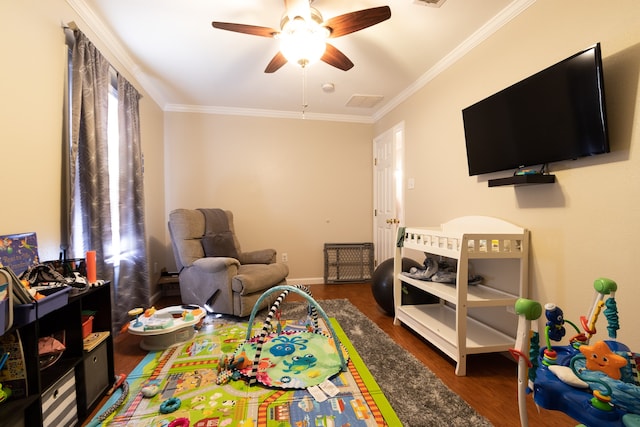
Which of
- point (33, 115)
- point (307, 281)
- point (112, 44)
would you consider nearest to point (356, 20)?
point (33, 115)

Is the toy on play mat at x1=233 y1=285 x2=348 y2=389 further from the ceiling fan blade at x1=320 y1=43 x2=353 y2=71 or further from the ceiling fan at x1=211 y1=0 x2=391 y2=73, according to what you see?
the ceiling fan blade at x1=320 y1=43 x2=353 y2=71

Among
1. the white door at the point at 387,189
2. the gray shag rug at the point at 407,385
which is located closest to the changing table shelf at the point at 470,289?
the gray shag rug at the point at 407,385

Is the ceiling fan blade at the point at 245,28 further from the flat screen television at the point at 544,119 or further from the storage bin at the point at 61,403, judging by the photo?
the storage bin at the point at 61,403

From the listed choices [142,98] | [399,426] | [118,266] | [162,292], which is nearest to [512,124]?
[399,426]

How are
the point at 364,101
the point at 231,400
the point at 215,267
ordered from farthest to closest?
the point at 364,101 < the point at 215,267 < the point at 231,400

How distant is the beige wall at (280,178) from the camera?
379cm

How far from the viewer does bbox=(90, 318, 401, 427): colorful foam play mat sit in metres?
1.38

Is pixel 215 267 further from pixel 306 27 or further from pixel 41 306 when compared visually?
pixel 306 27

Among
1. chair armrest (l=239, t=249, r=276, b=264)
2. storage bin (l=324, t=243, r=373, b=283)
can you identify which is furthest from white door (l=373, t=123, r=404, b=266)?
chair armrest (l=239, t=249, r=276, b=264)

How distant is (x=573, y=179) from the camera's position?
1609mm

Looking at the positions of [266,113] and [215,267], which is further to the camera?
[266,113]

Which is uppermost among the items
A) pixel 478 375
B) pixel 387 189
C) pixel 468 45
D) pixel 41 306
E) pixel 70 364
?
pixel 468 45

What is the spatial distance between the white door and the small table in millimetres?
2443

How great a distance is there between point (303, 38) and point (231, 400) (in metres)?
2.12
